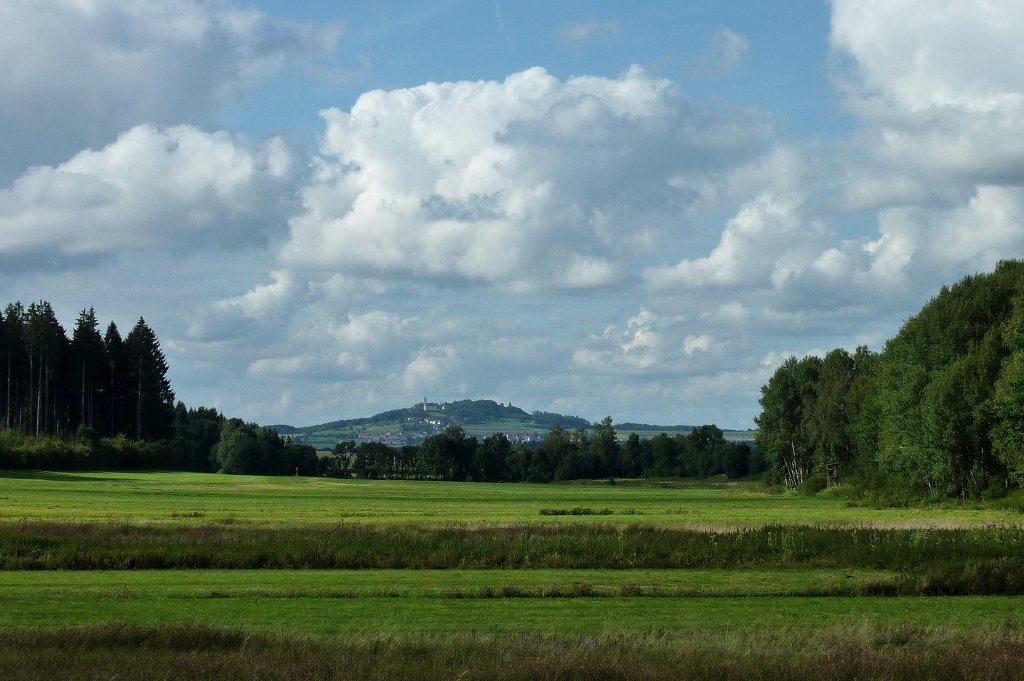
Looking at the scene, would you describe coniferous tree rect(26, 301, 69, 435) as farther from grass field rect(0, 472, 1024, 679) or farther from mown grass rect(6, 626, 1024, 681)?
mown grass rect(6, 626, 1024, 681)

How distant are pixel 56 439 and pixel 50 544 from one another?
106543mm

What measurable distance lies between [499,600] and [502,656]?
12.2m

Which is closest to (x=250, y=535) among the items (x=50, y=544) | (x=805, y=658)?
(x=50, y=544)

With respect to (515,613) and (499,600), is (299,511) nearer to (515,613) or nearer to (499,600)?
(499,600)

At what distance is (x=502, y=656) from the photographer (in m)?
17.7

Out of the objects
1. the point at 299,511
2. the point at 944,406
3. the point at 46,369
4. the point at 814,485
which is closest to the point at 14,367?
the point at 46,369

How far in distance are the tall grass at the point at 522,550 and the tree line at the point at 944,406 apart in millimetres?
40469

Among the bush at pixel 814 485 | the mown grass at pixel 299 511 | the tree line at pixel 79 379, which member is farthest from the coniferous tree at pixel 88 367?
A: the bush at pixel 814 485

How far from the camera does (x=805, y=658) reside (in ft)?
58.7

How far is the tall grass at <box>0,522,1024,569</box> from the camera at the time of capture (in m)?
38.3

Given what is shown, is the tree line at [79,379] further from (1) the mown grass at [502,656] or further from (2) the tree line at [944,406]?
(1) the mown grass at [502,656]

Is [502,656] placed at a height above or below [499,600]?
above

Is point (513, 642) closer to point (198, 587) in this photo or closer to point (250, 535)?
point (198, 587)

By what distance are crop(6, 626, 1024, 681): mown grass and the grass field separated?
0.17 feet
